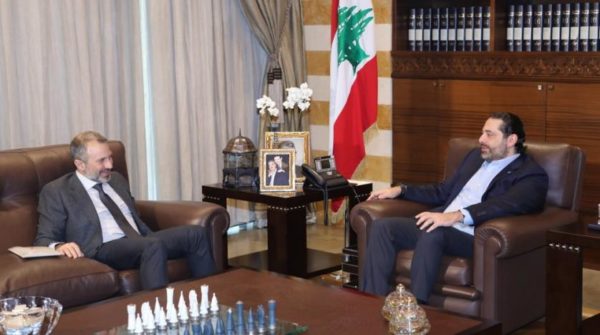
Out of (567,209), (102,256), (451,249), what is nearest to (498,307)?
(451,249)

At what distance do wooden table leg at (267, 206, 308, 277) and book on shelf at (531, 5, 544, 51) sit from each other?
69.5 inches

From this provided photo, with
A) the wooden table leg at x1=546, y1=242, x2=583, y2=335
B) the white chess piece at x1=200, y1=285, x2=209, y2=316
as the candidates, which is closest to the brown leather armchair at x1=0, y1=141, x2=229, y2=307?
the white chess piece at x1=200, y1=285, x2=209, y2=316

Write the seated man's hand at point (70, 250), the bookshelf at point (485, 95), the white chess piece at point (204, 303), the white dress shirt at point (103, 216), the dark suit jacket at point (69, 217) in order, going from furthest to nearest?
the bookshelf at point (485, 95)
the white dress shirt at point (103, 216)
the dark suit jacket at point (69, 217)
the seated man's hand at point (70, 250)
the white chess piece at point (204, 303)

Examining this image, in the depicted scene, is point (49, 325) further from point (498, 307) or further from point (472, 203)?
point (472, 203)

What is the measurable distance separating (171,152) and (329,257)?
4.40 ft

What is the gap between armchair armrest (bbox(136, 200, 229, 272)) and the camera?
463cm

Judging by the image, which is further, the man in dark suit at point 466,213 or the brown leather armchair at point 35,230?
the man in dark suit at point 466,213

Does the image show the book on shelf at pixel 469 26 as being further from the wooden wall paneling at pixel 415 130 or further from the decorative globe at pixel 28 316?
the decorative globe at pixel 28 316

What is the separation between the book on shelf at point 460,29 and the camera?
19.5ft

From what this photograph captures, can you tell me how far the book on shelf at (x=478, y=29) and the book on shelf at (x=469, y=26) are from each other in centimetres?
2

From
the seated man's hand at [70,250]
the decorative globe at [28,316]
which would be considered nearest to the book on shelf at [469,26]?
the seated man's hand at [70,250]

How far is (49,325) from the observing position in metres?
3.00

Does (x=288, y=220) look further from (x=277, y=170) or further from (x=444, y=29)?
(x=444, y=29)

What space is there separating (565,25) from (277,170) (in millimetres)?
1903
